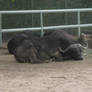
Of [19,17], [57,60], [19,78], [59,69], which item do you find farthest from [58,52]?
[19,17]

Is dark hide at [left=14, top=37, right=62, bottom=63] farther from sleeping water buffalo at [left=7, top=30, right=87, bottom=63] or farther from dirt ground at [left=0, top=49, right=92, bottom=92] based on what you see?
dirt ground at [left=0, top=49, right=92, bottom=92]

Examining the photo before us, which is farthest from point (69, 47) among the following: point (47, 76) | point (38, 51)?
point (47, 76)

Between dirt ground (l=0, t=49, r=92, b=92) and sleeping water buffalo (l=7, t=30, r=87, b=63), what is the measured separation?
1.05 ft

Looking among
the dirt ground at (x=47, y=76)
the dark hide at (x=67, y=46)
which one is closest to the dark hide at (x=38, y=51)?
the dark hide at (x=67, y=46)

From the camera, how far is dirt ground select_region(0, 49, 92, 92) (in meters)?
6.34

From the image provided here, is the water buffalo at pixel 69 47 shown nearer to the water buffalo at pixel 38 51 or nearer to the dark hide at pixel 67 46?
the dark hide at pixel 67 46

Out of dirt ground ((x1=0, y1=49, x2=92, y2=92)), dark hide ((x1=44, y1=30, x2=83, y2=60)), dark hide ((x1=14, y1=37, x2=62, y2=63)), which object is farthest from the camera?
dark hide ((x1=44, y1=30, x2=83, y2=60))

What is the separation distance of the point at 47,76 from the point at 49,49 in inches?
94.4

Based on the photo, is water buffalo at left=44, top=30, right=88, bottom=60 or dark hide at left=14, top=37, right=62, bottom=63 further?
water buffalo at left=44, top=30, right=88, bottom=60

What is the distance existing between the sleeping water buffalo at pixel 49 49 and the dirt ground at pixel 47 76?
320mm

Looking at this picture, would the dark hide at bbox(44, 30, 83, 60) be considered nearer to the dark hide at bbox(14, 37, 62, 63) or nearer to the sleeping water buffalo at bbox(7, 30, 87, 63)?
the sleeping water buffalo at bbox(7, 30, 87, 63)

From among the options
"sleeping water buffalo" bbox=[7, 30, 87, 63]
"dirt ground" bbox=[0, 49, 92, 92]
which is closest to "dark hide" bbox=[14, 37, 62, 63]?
"sleeping water buffalo" bbox=[7, 30, 87, 63]

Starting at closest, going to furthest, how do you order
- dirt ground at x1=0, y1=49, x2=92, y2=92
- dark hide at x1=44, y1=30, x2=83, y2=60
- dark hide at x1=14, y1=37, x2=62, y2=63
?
dirt ground at x1=0, y1=49, x2=92, y2=92 → dark hide at x1=14, y1=37, x2=62, y2=63 → dark hide at x1=44, y1=30, x2=83, y2=60

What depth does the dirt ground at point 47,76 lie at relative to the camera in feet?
20.8
